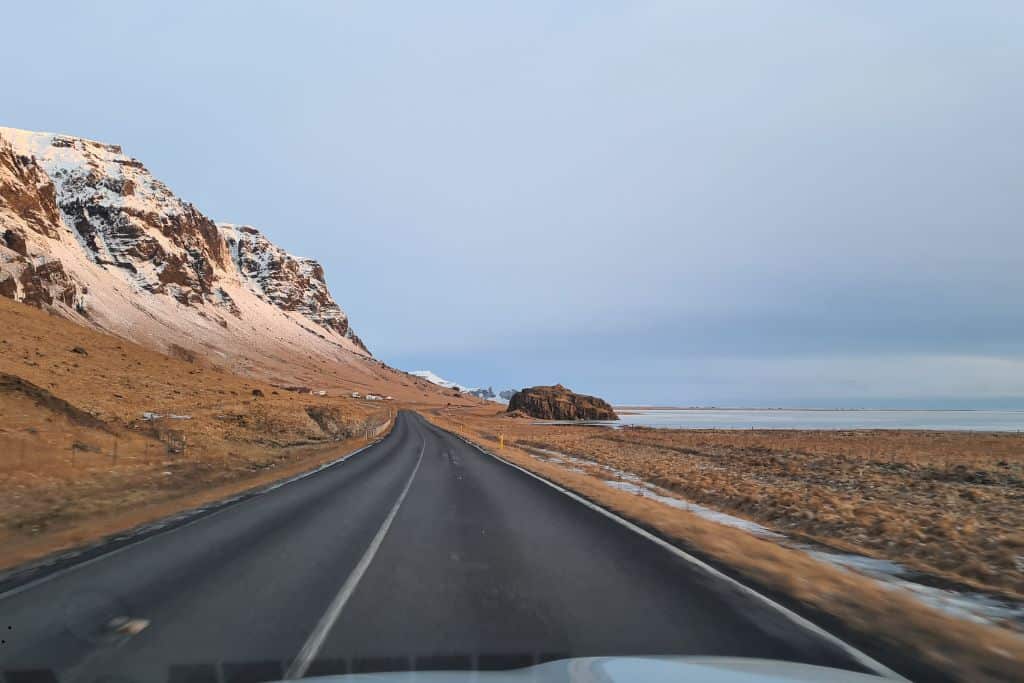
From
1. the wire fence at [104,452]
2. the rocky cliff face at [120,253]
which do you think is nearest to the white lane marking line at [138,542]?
the wire fence at [104,452]

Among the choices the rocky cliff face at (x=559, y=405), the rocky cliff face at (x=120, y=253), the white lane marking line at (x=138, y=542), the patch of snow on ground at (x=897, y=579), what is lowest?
the white lane marking line at (x=138, y=542)

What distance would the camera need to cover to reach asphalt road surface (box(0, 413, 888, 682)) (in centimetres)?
461

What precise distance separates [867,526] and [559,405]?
114503 millimetres

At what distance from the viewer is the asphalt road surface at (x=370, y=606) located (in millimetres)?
4609

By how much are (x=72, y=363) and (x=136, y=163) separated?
162 m

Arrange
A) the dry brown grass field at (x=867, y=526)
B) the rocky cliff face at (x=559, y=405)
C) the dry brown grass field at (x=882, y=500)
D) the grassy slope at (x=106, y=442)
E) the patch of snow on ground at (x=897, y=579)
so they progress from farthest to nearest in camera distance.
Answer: the rocky cliff face at (x=559, y=405) < the grassy slope at (x=106, y=442) < the dry brown grass field at (x=882, y=500) < the patch of snow on ground at (x=897, y=579) < the dry brown grass field at (x=867, y=526)

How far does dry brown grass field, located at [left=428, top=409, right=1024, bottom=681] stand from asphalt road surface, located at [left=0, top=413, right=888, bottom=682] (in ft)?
3.28

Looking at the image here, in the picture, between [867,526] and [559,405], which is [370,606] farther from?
[559,405]

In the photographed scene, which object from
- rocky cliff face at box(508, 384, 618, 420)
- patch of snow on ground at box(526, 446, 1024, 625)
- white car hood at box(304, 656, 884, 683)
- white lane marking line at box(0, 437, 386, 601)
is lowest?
white lane marking line at box(0, 437, 386, 601)

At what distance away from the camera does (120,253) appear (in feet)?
474

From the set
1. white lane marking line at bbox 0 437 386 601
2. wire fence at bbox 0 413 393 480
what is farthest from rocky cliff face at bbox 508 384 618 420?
white lane marking line at bbox 0 437 386 601

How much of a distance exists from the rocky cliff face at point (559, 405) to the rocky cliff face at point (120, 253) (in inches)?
2661

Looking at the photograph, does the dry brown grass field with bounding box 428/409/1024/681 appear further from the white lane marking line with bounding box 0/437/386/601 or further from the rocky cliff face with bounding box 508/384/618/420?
the rocky cliff face with bounding box 508/384/618/420

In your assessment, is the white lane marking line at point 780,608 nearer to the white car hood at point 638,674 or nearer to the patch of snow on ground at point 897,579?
the white car hood at point 638,674
